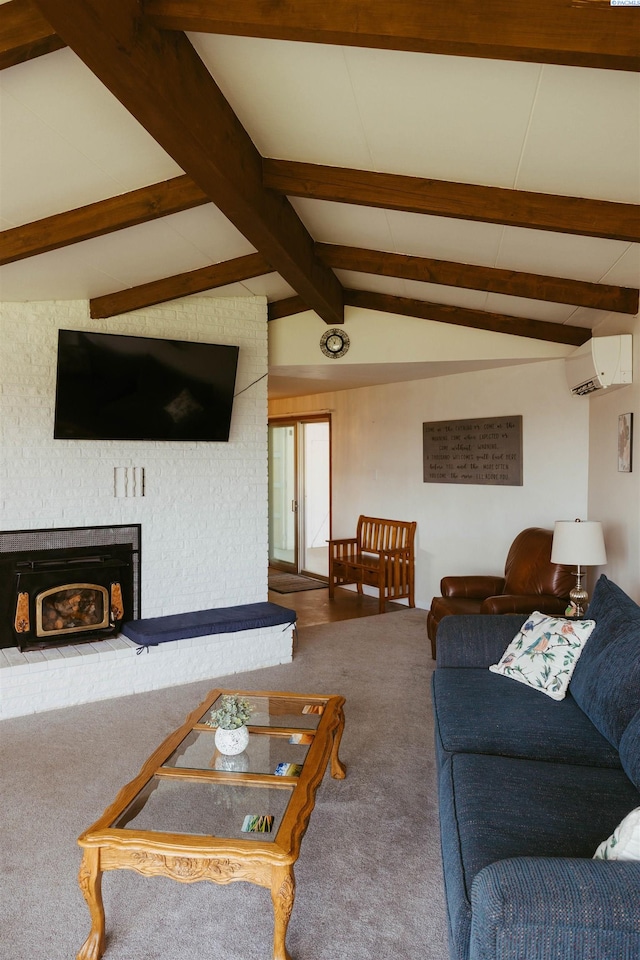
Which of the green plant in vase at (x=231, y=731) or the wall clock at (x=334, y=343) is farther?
the wall clock at (x=334, y=343)

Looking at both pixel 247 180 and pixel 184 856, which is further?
pixel 247 180

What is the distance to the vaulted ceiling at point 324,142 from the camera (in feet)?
5.64

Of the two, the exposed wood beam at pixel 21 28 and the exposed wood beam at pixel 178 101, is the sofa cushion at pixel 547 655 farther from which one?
the exposed wood beam at pixel 21 28

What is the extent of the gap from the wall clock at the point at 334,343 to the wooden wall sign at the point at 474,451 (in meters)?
1.38

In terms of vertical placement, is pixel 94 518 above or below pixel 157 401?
below

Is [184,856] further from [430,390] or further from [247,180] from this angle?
[430,390]

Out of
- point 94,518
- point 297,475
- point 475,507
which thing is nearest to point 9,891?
point 94,518

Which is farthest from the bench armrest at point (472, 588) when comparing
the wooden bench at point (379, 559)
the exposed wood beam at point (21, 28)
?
the exposed wood beam at point (21, 28)

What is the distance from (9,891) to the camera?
2.22 m

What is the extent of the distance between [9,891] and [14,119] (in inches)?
104

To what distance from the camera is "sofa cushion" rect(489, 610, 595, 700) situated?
2.73 metres

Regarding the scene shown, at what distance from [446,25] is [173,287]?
2.90m

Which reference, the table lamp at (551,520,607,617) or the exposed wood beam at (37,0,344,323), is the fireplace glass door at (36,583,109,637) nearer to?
the exposed wood beam at (37,0,344,323)

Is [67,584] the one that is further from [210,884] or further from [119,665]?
[210,884]
